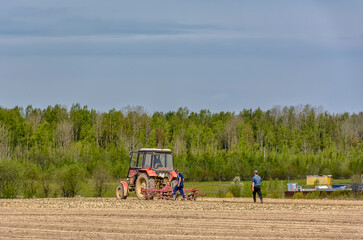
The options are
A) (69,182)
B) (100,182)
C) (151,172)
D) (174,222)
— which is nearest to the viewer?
(174,222)

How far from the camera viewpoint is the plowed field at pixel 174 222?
1667cm

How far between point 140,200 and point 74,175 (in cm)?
1580

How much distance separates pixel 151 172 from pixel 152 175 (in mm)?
218

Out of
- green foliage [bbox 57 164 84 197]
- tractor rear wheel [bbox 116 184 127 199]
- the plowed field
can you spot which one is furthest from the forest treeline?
the plowed field

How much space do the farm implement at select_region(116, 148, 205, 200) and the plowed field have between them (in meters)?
3.00

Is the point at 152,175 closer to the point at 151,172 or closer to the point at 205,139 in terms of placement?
the point at 151,172

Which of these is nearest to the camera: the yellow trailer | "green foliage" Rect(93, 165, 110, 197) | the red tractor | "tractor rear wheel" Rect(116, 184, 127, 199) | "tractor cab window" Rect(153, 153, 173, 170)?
the red tractor

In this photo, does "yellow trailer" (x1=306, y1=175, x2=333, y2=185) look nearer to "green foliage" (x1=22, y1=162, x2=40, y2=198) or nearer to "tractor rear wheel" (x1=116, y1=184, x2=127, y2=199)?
"green foliage" (x1=22, y1=162, x2=40, y2=198)

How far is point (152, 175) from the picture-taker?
29.8 meters

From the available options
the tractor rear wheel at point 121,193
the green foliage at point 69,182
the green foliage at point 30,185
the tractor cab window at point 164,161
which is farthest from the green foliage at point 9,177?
the tractor cab window at point 164,161

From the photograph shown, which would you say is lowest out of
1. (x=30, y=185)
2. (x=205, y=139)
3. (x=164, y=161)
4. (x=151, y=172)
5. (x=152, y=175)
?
(x=30, y=185)

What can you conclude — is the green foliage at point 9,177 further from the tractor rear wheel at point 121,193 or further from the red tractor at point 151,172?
the red tractor at point 151,172

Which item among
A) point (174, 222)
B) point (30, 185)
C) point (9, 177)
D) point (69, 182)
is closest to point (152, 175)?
point (174, 222)

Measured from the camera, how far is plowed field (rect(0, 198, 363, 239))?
54.7ft
